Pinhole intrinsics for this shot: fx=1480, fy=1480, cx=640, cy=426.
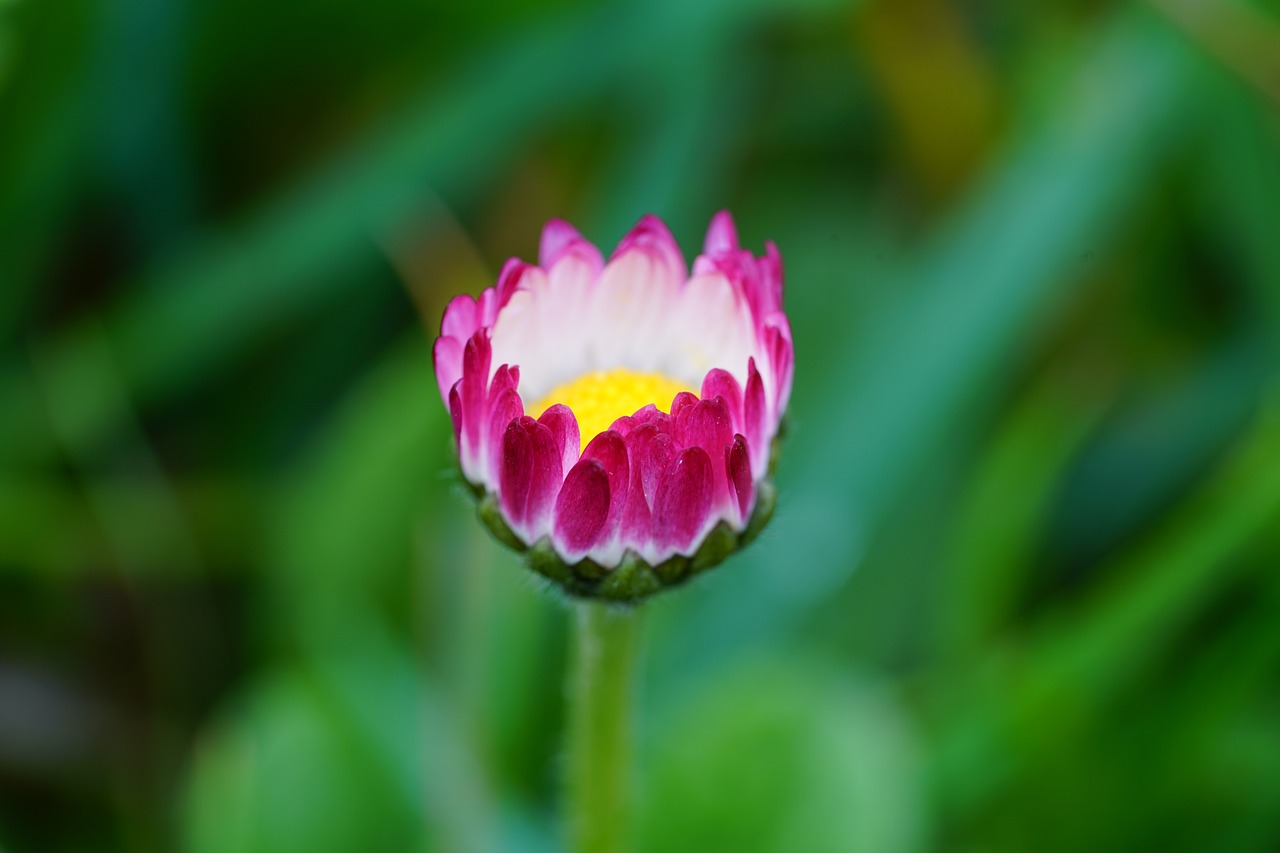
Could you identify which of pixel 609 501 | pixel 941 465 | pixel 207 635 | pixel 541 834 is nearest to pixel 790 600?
pixel 941 465

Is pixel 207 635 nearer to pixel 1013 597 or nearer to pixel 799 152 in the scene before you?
pixel 1013 597

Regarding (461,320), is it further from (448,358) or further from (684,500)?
(684,500)

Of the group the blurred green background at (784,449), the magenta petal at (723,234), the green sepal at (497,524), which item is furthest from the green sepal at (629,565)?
the blurred green background at (784,449)

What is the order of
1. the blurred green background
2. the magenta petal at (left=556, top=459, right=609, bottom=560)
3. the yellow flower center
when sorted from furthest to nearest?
the blurred green background < the yellow flower center < the magenta petal at (left=556, top=459, right=609, bottom=560)

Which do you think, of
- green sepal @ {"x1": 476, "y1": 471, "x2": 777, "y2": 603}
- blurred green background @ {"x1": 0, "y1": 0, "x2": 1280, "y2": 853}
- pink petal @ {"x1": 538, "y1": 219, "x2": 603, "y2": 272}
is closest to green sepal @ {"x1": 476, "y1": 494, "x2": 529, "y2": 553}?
green sepal @ {"x1": 476, "y1": 471, "x2": 777, "y2": 603}

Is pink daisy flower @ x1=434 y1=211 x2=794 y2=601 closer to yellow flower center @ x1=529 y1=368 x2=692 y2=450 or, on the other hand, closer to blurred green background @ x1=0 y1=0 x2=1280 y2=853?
yellow flower center @ x1=529 y1=368 x2=692 y2=450


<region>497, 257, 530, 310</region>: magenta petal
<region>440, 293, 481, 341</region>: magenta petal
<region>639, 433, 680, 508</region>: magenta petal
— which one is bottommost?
<region>639, 433, 680, 508</region>: magenta petal
